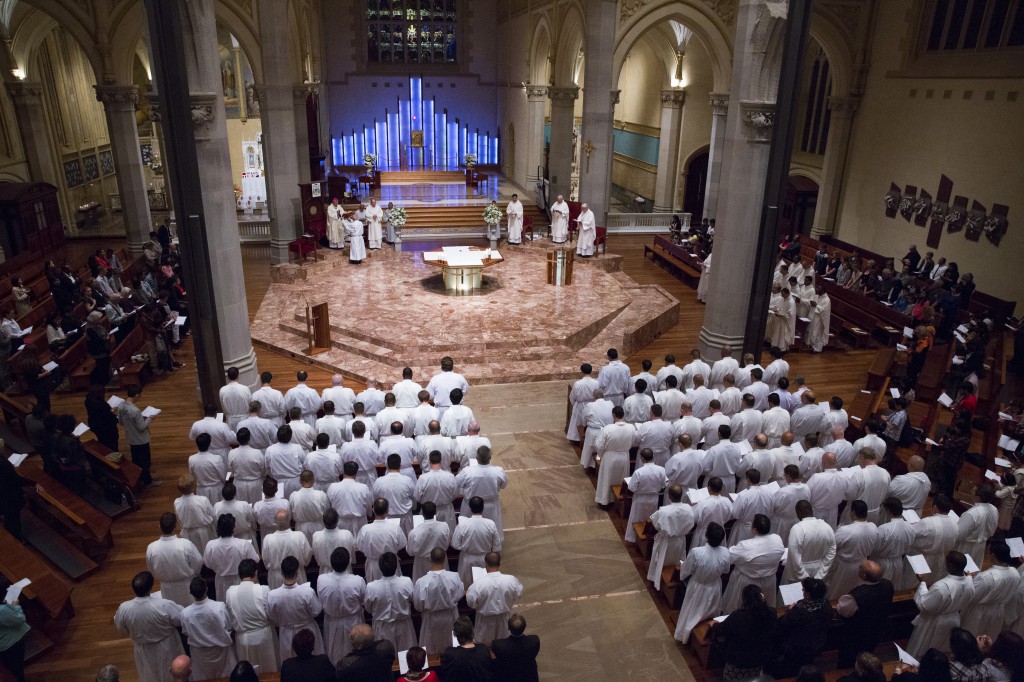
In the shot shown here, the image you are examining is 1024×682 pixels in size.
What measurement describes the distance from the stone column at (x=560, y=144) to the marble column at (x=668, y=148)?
4.23 m

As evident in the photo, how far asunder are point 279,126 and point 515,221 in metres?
6.86

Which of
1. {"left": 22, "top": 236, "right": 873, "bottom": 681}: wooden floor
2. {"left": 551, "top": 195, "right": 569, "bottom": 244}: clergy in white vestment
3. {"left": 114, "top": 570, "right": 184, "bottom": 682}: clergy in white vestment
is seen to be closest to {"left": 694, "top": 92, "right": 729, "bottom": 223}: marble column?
{"left": 22, "top": 236, "right": 873, "bottom": 681}: wooden floor

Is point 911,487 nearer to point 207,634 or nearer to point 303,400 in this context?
point 207,634

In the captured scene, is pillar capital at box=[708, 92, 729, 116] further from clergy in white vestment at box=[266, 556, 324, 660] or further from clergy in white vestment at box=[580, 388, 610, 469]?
clergy in white vestment at box=[266, 556, 324, 660]

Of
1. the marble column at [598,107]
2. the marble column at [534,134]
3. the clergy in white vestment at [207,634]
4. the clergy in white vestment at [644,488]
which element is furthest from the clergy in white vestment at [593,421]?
the marble column at [534,134]

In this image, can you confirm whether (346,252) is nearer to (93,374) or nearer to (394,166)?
(93,374)

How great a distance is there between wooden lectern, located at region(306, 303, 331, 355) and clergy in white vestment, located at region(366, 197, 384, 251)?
7153 millimetres

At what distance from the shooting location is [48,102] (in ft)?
75.3

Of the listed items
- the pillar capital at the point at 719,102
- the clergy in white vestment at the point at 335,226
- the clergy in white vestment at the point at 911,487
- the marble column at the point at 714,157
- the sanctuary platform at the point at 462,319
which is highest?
the pillar capital at the point at 719,102

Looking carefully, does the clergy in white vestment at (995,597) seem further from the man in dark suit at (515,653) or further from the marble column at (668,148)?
the marble column at (668,148)

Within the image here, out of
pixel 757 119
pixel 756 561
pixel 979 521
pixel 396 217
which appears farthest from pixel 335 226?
pixel 979 521

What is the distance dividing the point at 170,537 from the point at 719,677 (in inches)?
196

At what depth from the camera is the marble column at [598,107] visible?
62.3 feet

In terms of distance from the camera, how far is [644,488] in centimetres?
764
